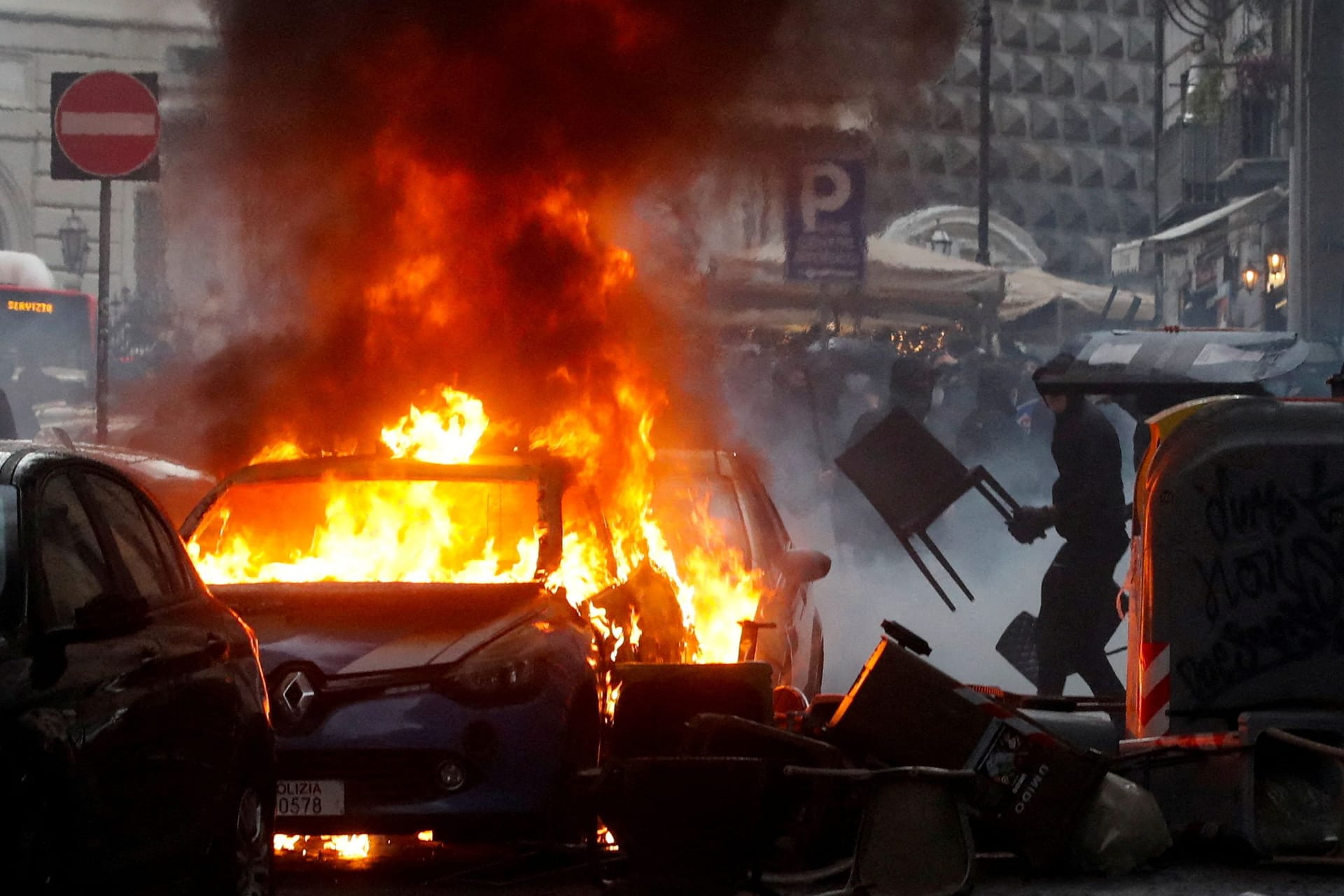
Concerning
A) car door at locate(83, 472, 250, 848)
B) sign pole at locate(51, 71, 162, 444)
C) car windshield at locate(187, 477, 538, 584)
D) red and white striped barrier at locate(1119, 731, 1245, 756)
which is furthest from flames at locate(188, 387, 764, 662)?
sign pole at locate(51, 71, 162, 444)

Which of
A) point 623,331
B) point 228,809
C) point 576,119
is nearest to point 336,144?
point 576,119

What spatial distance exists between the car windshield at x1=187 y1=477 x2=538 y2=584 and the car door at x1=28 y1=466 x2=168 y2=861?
10.9ft

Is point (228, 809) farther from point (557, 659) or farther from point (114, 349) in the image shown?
point (114, 349)

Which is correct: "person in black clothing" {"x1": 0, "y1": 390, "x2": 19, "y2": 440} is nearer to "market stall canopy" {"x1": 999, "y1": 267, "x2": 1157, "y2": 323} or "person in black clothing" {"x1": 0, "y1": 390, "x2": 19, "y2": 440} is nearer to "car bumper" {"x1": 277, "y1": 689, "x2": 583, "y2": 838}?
"car bumper" {"x1": 277, "y1": 689, "x2": 583, "y2": 838}

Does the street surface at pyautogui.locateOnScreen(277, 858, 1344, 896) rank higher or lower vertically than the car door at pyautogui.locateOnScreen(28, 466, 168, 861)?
lower

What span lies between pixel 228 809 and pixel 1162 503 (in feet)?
14.0

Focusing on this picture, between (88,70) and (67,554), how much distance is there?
1247 cm

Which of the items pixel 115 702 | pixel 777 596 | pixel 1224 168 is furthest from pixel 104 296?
pixel 1224 168

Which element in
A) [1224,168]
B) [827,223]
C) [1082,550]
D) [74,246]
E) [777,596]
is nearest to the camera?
[777,596]

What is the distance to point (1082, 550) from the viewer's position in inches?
601

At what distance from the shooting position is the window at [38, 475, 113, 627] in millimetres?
5578

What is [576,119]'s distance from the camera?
13242mm

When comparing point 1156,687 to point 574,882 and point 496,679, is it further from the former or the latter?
point 496,679

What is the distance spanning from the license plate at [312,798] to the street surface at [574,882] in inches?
14.8
